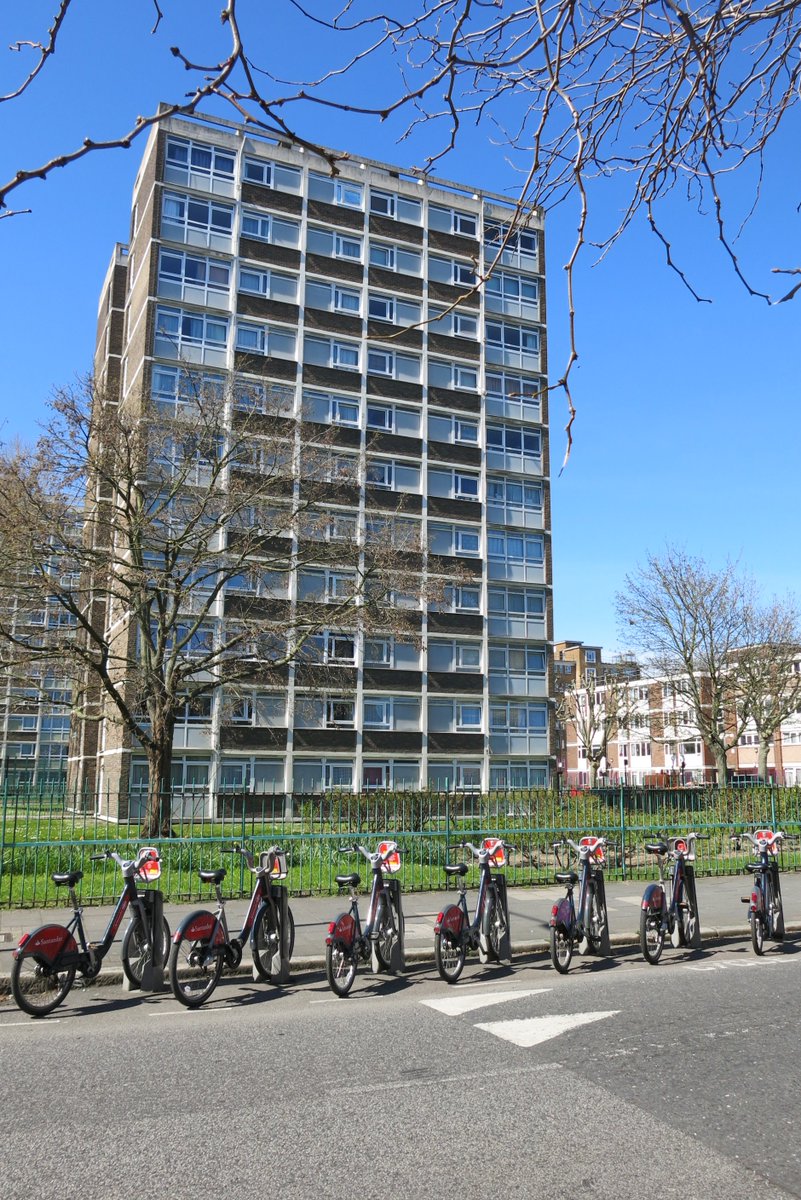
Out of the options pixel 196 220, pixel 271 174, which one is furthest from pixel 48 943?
pixel 271 174

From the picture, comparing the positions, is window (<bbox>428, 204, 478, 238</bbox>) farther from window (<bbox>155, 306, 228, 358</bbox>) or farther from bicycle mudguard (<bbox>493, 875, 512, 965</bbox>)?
bicycle mudguard (<bbox>493, 875, 512, 965</bbox>)

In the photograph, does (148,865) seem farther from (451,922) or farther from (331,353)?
(331,353)

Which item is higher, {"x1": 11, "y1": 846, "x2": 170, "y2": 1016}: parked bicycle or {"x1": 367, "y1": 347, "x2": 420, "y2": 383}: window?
{"x1": 367, "y1": 347, "x2": 420, "y2": 383}: window

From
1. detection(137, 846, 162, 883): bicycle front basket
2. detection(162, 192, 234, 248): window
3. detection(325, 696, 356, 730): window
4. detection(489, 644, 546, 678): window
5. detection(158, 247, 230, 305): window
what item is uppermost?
detection(162, 192, 234, 248): window

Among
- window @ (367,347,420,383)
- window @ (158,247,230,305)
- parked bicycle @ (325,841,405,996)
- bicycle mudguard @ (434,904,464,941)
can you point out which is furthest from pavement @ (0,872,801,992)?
window @ (367,347,420,383)

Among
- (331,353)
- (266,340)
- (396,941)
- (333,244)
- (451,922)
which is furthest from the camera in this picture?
(333,244)

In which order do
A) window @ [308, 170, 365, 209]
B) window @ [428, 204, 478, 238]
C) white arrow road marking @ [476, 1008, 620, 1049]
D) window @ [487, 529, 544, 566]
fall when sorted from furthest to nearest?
window @ [428, 204, 478, 238]
window @ [487, 529, 544, 566]
window @ [308, 170, 365, 209]
white arrow road marking @ [476, 1008, 620, 1049]

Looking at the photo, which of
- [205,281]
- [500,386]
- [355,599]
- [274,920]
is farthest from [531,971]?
[500,386]

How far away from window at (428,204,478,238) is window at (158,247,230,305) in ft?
39.8

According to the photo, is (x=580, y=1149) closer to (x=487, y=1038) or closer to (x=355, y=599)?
(x=487, y=1038)

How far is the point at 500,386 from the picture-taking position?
48.4 m

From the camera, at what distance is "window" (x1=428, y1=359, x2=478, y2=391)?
47.0m

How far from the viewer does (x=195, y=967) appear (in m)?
8.28

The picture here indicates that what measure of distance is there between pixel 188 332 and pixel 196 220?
532 cm
